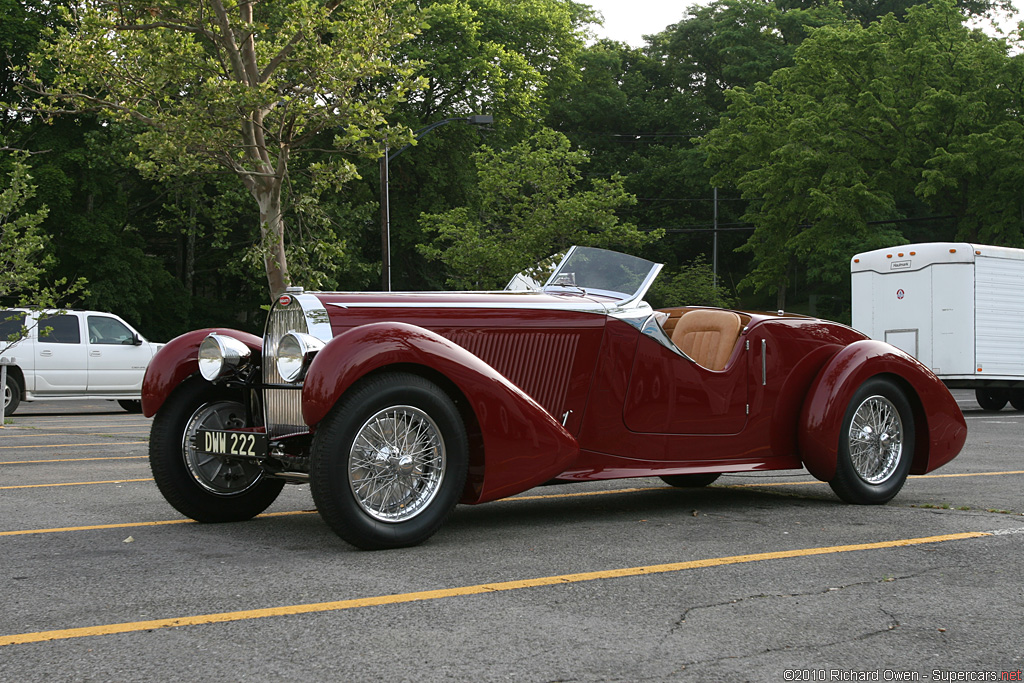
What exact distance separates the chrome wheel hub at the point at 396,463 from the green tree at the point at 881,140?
30257 millimetres

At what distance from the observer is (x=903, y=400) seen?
274 inches

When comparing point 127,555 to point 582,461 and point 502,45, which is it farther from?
point 502,45

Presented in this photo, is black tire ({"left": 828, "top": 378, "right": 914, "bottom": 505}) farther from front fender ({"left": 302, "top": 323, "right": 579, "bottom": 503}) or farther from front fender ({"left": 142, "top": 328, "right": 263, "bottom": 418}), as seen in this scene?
front fender ({"left": 142, "top": 328, "right": 263, "bottom": 418})

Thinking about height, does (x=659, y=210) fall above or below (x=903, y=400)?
above

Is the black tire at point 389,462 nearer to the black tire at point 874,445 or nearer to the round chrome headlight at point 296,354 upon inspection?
the round chrome headlight at point 296,354

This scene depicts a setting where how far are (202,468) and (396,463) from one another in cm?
146

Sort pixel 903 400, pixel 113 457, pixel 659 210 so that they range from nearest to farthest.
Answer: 1. pixel 903 400
2. pixel 113 457
3. pixel 659 210

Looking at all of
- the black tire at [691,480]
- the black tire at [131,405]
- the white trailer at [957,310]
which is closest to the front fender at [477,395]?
the black tire at [691,480]

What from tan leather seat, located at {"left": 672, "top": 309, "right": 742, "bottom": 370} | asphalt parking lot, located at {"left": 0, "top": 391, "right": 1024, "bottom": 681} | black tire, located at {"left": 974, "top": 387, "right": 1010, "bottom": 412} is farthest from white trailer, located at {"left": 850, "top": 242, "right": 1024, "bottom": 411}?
tan leather seat, located at {"left": 672, "top": 309, "right": 742, "bottom": 370}

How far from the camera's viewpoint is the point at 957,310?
57.8 ft

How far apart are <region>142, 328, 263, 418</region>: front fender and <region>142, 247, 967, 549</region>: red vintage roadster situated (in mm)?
12

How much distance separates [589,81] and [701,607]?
52.8 metres

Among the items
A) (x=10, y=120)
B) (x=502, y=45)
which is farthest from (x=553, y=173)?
(x=10, y=120)

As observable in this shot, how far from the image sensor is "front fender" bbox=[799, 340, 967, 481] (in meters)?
6.57
